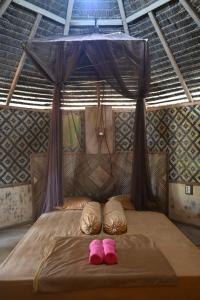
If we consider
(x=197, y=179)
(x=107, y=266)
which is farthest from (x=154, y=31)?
(x=107, y=266)

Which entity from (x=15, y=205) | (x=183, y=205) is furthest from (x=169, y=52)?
(x=15, y=205)

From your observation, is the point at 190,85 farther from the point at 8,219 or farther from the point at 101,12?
the point at 8,219

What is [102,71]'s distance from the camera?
130 inches

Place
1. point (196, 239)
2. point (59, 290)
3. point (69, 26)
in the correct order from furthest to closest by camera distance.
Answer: point (69, 26) → point (196, 239) → point (59, 290)

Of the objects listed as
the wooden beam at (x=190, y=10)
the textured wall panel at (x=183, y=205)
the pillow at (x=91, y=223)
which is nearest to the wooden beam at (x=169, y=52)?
the wooden beam at (x=190, y=10)

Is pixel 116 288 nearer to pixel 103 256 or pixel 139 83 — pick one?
pixel 103 256

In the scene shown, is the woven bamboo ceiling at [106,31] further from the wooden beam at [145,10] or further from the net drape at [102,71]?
the net drape at [102,71]

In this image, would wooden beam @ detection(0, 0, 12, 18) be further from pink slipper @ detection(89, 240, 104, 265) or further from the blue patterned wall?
pink slipper @ detection(89, 240, 104, 265)

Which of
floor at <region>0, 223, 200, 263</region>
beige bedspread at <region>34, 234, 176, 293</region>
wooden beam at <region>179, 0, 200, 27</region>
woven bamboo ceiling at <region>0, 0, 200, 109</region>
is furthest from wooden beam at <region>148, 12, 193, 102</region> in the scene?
beige bedspread at <region>34, 234, 176, 293</region>

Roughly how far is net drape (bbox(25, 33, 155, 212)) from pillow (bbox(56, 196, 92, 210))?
0.23m

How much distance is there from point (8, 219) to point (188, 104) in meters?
3.06

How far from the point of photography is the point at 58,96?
344 centimetres

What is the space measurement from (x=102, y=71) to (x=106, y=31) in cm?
91

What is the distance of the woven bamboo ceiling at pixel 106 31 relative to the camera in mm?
3379
